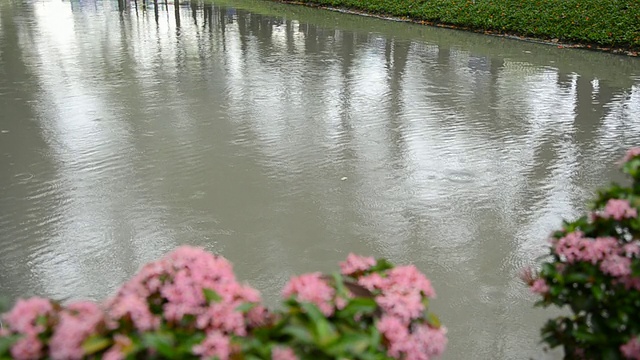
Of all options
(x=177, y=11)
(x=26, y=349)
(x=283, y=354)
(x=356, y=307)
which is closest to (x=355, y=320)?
(x=356, y=307)

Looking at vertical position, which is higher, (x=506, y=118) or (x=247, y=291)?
(x=247, y=291)

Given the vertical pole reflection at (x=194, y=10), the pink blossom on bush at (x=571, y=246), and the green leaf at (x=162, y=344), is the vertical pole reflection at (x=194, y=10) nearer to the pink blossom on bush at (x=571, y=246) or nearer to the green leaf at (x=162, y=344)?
the pink blossom on bush at (x=571, y=246)

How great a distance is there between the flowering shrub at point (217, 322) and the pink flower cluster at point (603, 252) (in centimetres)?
70

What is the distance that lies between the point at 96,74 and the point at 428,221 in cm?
664

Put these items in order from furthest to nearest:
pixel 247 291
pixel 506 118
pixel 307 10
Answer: pixel 307 10 < pixel 506 118 < pixel 247 291

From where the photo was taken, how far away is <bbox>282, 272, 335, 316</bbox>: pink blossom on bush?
64.6 inches

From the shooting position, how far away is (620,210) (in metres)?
2.06

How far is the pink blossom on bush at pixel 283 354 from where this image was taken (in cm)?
142

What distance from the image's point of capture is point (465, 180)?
5.35 meters

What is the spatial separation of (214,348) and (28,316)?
1.61ft

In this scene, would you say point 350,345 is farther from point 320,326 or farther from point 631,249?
point 631,249

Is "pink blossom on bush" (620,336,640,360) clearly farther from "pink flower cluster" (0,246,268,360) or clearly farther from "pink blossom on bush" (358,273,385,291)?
"pink flower cluster" (0,246,268,360)

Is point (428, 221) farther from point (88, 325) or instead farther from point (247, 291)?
point (88, 325)

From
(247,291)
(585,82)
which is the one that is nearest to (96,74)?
(585,82)
